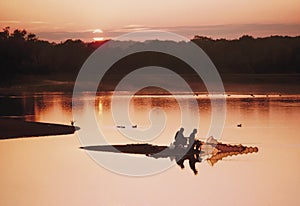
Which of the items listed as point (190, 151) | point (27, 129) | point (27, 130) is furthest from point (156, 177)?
point (27, 129)

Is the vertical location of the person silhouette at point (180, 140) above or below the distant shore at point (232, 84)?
below

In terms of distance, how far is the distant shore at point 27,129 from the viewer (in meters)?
27.1

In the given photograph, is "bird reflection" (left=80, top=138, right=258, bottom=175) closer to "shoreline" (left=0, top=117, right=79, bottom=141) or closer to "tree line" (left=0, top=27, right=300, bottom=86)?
"shoreline" (left=0, top=117, right=79, bottom=141)

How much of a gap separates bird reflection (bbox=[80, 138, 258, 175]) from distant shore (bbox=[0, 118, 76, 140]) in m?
4.03

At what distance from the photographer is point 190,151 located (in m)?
21.6

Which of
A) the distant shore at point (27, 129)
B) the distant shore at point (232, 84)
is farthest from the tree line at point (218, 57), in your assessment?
the distant shore at point (27, 129)

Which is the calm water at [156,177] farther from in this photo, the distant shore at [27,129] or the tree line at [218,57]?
the tree line at [218,57]

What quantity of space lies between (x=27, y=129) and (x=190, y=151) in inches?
352

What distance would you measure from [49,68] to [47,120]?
4527 cm

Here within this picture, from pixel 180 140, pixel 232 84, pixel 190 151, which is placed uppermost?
pixel 232 84

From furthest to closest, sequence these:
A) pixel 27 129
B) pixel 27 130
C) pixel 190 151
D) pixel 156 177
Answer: pixel 27 129 → pixel 27 130 → pixel 190 151 → pixel 156 177

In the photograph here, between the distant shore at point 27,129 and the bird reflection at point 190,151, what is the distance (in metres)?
4.03

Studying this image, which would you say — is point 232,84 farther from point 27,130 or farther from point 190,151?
point 190,151

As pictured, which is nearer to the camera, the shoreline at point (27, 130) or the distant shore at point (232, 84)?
the shoreline at point (27, 130)
